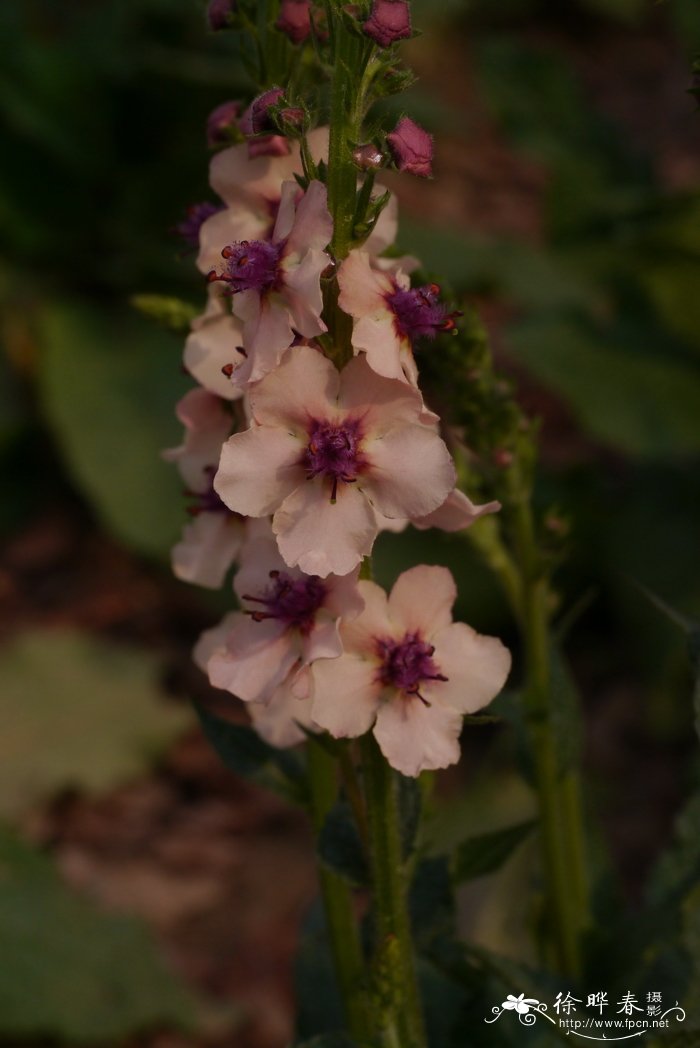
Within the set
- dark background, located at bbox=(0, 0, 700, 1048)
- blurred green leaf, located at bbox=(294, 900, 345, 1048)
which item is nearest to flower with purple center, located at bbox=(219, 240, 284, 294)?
blurred green leaf, located at bbox=(294, 900, 345, 1048)

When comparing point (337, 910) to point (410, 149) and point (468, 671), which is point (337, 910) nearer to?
point (468, 671)

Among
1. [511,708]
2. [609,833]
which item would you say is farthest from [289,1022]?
[511,708]

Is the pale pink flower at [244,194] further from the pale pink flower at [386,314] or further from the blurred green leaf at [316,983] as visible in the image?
the blurred green leaf at [316,983]

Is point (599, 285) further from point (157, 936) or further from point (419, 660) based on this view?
point (419, 660)

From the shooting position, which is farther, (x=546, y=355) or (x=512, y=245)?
(x=512, y=245)

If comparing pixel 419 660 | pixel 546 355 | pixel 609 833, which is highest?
pixel 419 660

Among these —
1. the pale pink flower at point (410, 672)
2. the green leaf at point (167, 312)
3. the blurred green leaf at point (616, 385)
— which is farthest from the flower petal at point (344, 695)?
the blurred green leaf at point (616, 385)
